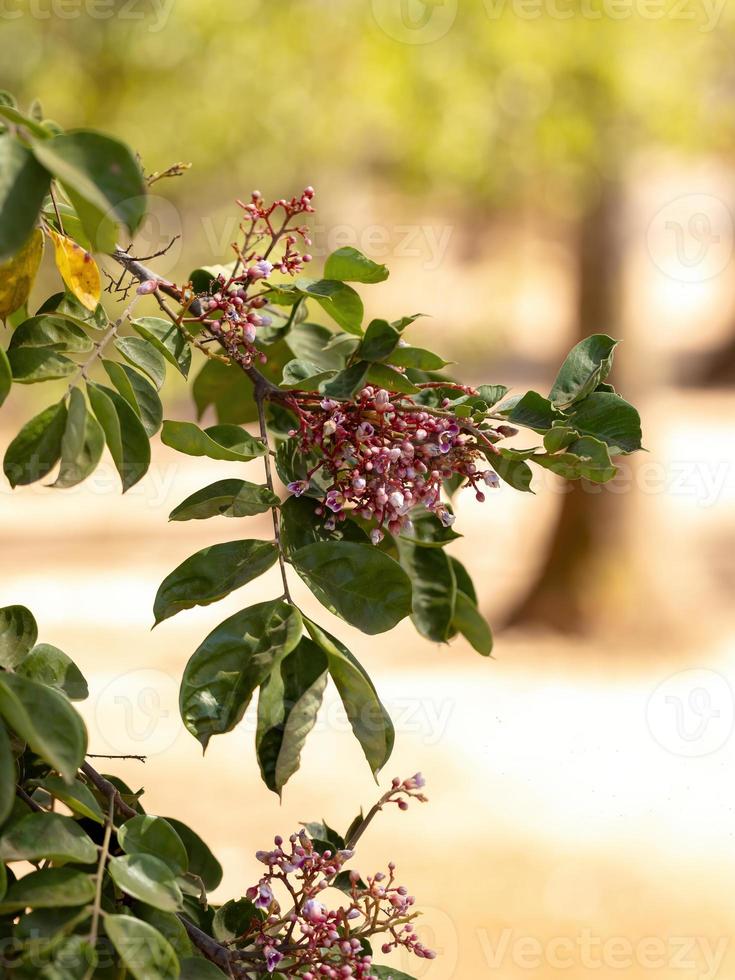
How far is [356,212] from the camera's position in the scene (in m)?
7.06

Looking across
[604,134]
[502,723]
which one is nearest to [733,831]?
[502,723]

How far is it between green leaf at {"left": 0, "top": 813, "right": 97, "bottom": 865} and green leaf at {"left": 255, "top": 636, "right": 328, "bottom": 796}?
0.33 ft

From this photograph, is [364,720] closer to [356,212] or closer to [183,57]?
[183,57]

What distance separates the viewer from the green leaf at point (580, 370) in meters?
0.70

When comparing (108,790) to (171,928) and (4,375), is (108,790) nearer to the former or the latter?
(171,928)

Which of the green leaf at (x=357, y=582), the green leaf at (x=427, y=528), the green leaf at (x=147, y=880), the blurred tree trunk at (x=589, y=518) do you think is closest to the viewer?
the green leaf at (x=147, y=880)

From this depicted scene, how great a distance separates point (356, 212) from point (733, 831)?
15.6 ft

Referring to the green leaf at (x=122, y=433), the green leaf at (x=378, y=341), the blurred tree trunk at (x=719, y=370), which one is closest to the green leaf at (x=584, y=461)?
the green leaf at (x=378, y=341)

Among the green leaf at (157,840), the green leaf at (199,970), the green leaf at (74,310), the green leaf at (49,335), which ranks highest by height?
the green leaf at (74,310)

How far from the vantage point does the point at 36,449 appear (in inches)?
25.5

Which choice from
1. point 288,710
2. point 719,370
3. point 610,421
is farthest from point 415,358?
point 719,370

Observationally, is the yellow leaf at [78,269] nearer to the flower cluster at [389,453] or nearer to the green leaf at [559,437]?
the flower cluster at [389,453]

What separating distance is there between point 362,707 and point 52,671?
192 mm

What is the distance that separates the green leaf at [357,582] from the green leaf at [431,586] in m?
0.13
